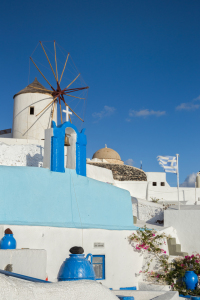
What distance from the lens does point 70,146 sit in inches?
424

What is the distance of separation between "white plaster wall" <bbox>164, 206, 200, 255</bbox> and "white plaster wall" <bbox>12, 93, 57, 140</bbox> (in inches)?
328

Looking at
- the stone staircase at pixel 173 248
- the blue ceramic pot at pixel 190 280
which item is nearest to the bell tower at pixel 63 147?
the stone staircase at pixel 173 248

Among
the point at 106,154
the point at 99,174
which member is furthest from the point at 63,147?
the point at 106,154

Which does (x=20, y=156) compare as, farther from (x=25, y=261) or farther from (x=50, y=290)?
(x=50, y=290)

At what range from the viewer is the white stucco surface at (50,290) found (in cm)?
264

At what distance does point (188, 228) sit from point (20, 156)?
23.0 feet

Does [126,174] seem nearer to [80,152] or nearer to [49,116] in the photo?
[49,116]

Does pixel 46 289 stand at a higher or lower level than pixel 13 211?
lower

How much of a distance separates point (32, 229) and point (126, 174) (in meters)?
15.3

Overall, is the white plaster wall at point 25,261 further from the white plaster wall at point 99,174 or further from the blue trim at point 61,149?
the white plaster wall at point 99,174

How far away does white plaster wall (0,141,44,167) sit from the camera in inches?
528

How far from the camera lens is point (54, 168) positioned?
9.68 meters

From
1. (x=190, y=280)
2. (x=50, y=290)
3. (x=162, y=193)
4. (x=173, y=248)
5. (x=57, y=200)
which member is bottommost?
(x=190, y=280)

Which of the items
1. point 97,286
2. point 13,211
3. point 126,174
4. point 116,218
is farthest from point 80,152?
point 126,174
